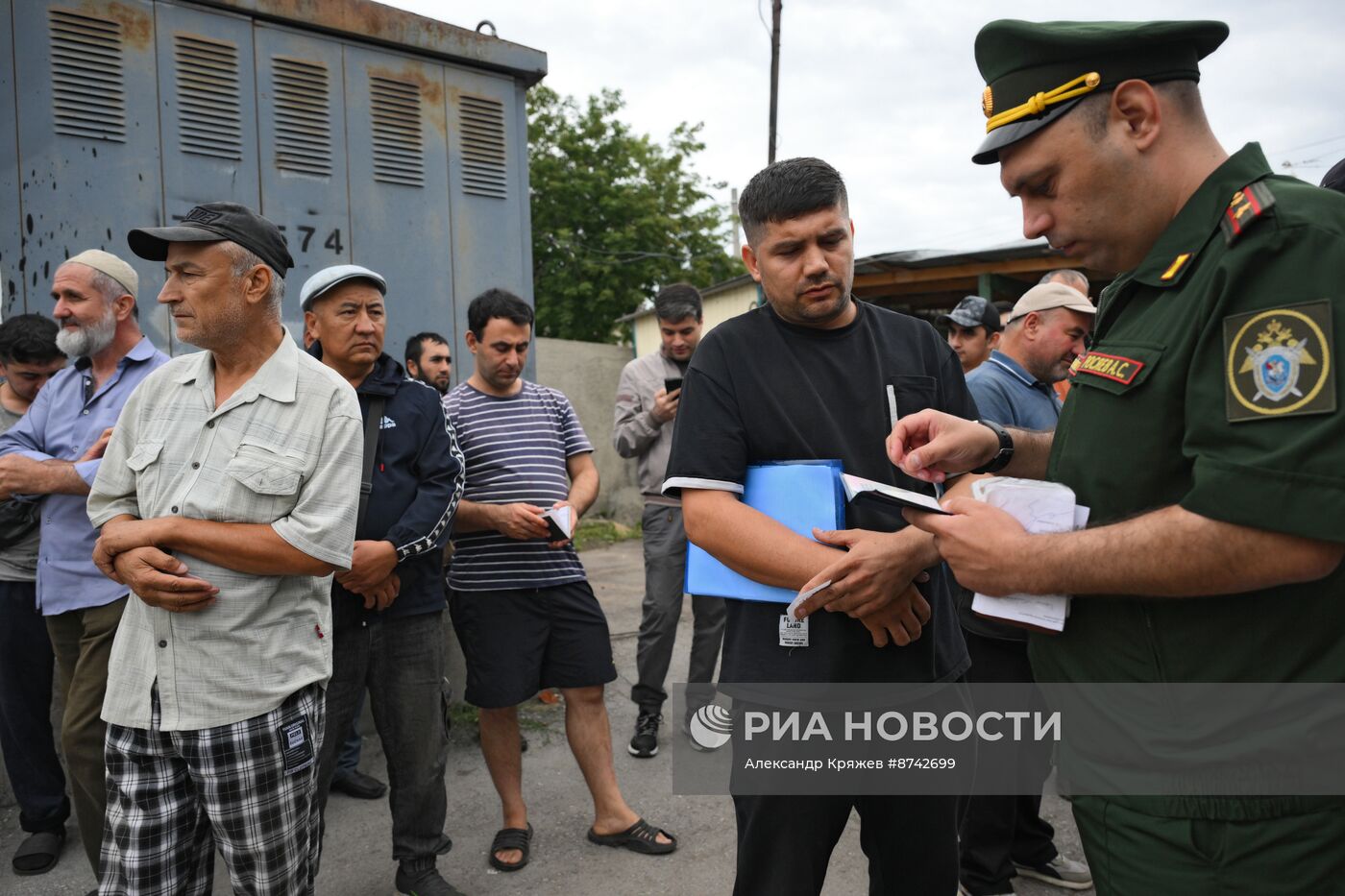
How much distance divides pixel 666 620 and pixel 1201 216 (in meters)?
3.63

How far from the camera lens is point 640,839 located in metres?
3.46

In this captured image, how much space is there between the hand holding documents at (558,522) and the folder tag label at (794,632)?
1661 mm

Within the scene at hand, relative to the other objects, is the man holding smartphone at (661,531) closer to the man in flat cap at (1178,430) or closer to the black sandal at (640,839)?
the black sandal at (640,839)

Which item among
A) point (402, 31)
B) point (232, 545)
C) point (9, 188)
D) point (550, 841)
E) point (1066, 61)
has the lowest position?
point (550, 841)

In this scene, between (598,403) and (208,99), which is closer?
(208,99)

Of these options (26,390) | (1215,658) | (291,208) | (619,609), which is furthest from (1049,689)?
(619,609)

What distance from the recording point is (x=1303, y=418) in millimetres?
1127

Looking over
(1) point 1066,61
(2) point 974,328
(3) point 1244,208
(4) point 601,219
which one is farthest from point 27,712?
(4) point 601,219

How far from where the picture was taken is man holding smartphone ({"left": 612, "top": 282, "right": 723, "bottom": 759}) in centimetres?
458

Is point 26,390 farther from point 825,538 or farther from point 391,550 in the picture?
point 825,538

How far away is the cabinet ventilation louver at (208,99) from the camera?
4.38m

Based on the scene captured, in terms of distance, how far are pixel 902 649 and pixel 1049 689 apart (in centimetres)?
41

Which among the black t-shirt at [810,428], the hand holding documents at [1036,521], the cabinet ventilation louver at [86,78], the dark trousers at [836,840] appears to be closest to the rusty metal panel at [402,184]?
the cabinet ventilation louver at [86,78]

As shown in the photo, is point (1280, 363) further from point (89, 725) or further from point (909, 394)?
point (89, 725)
